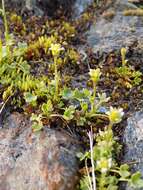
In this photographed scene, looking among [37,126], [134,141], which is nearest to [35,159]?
Result: [37,126]

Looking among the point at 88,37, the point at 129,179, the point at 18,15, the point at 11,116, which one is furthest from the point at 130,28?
the point at 129,179

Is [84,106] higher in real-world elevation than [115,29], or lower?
lower

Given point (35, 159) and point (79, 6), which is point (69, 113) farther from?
point (79, 6)

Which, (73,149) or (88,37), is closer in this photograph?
(73,149)

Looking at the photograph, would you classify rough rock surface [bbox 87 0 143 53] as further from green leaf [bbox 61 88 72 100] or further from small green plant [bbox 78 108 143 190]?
small green plant [bbox 78 108 143 190]

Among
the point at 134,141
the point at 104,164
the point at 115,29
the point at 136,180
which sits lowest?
the point at 136,180

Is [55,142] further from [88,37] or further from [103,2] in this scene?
[103,2]

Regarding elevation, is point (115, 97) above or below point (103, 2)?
below
